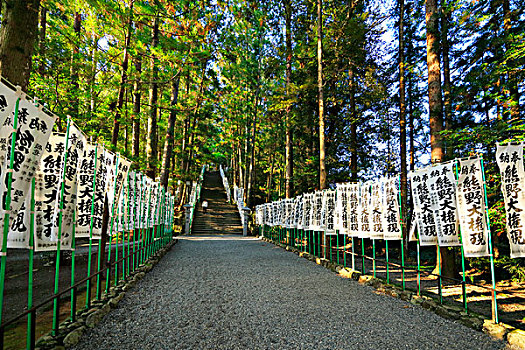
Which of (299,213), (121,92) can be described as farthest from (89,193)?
(299,213)

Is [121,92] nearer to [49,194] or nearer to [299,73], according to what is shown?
[49,194]

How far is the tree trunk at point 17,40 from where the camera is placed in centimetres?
327

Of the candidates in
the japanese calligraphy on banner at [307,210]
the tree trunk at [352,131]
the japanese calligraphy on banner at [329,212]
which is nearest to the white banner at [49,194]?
the japanese calligraphy on banner at [329,212]

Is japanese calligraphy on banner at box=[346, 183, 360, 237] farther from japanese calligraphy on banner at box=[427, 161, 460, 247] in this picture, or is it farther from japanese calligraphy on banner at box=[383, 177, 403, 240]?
japanese calligraphy on banner at box=[427, 161, 460, 247]

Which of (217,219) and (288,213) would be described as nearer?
(288,213)

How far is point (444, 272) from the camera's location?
6543 mm

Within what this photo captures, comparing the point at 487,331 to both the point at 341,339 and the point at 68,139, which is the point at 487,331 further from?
the point at 68,139

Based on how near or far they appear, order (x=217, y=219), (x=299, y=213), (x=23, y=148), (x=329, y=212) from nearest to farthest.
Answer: (x=23, y=148), (x=329, y=212), (x=299, y=213), (x=217, y=219)

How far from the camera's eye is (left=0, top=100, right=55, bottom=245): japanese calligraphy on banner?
7.76ft

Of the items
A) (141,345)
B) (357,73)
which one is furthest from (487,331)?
(357,73)

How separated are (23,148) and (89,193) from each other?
4.95 ft

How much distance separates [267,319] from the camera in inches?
160

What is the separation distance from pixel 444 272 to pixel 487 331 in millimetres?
3250

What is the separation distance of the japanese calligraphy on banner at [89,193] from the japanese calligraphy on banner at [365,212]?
5.34m
